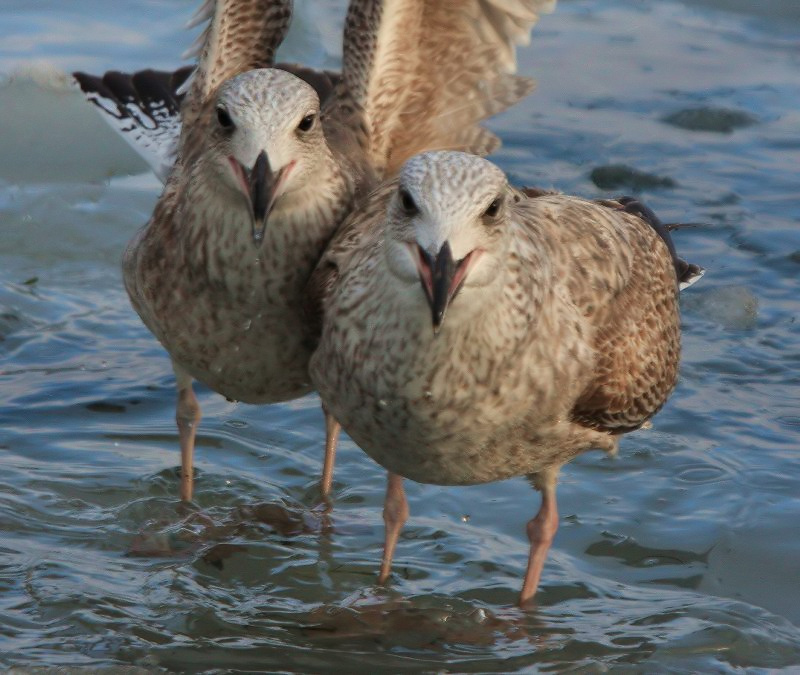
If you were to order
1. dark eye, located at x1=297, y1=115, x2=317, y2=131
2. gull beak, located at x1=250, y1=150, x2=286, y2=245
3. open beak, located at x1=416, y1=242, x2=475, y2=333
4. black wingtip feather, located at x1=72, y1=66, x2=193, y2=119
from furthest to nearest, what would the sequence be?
black wingtip feather, located at x1=72, y1=66, x2=193, y2=119 < dark eye, located at x1=297, y1=115, x2=317, y2=131 < gull beak, located at x1=250, y1=150, x2=286, y2=245 < open beak, located at x1=416, y1=242, x2=475, y2=333

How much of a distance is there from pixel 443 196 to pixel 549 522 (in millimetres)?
1702

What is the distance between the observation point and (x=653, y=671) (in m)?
4.31

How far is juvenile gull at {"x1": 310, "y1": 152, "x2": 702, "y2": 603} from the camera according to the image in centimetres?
365

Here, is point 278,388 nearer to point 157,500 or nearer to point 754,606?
point 157,500

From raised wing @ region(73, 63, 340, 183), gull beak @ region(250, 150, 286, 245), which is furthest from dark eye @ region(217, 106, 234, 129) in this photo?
raised wing @ region(73, 63, 340, 183)

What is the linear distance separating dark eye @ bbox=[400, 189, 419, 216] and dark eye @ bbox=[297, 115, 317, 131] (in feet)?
3.06

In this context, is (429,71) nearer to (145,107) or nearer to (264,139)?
(264,139)

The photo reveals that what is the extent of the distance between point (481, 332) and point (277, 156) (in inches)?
35.3

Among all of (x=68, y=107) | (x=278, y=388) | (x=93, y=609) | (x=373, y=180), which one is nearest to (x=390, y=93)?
(x=373, y=180)

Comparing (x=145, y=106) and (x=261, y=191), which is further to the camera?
(x=145, y=106)

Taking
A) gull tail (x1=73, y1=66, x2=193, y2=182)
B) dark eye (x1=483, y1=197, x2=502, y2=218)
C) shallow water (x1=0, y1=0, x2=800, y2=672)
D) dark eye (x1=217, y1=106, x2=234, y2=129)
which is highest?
dark eye (x1=217, y1=106, x2=234, y2=129)

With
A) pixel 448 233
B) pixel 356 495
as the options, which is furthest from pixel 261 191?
pixel 356 495

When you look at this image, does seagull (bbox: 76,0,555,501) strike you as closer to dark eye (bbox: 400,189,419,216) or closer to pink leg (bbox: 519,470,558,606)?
dark eye (bbox: 400,189,419,216)

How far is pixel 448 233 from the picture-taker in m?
3.51
